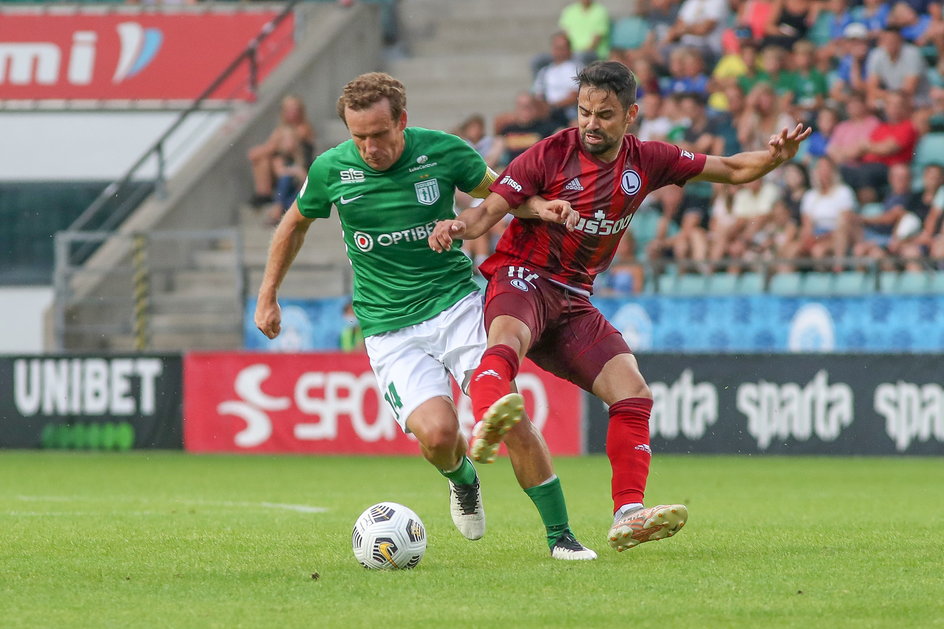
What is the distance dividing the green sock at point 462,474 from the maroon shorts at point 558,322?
58 cm

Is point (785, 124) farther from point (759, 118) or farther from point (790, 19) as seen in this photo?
point (790, 19)

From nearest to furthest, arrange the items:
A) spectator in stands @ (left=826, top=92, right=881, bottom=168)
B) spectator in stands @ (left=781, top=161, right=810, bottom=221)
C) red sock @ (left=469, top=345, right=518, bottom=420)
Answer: red sock @ (left=469, top=345, right=518, bottom=420), spectator in stands @ (left=781, top=161, right=810, bottom=221), spectator in stands @ (left=826, top=92, right=881, bottom=168)

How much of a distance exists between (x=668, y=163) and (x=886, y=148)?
33.3 ft

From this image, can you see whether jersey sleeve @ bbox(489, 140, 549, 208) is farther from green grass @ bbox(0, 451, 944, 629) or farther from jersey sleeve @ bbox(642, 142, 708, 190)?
green grass @ bbox(0, 451, 944, 629)

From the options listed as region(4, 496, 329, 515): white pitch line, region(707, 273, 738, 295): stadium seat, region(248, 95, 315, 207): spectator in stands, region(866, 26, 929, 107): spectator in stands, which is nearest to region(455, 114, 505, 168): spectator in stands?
region(248, 95, 315, 207): spectator in stands

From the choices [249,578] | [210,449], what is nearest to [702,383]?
[210,449]

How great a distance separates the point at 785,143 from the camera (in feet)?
23.0

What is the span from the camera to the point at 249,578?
6.23m

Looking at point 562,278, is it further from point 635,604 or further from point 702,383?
point 702,383

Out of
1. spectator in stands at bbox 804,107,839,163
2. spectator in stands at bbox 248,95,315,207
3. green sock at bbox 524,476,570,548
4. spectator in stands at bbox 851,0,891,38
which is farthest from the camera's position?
spectator in stands at bbox 248,95,315,207

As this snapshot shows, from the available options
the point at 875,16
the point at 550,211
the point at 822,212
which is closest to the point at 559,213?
the point at 550,211

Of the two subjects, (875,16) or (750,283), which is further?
(875,16)

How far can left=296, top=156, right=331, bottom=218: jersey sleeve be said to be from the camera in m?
7.01

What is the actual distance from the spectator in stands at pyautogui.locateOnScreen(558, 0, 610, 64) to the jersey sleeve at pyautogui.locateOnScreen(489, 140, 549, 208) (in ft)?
44.2
